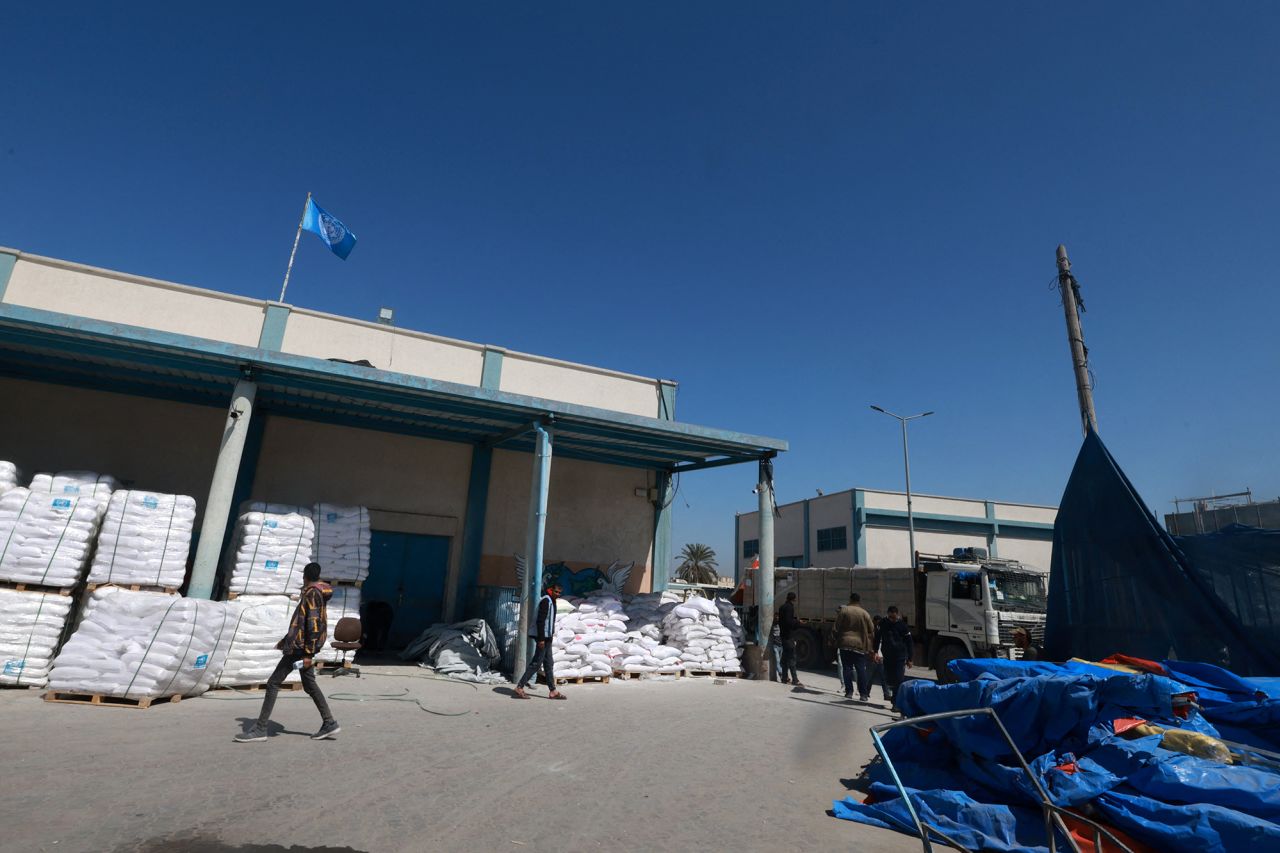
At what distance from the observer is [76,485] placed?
29.3 feet

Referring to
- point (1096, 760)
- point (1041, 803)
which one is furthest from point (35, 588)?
point (1096, 760)

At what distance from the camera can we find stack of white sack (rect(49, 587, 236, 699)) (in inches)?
288

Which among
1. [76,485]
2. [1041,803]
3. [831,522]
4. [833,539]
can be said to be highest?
[831,522]

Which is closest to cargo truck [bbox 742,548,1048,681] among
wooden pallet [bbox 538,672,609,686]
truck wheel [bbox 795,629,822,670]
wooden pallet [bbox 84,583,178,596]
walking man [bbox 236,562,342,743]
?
truck wheel [bbox 795,629,822,670]

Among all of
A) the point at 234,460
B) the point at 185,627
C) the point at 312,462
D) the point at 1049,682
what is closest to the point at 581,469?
the point at 312,462

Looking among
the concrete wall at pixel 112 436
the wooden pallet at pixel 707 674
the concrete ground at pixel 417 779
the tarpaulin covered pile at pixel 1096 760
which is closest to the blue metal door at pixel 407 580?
the concrete wall at pixel 112 436

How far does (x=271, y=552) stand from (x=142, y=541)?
155cm

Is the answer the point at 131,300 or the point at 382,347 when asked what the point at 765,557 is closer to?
the point at 382,347

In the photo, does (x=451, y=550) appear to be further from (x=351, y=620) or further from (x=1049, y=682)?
(x=1049, y=682)

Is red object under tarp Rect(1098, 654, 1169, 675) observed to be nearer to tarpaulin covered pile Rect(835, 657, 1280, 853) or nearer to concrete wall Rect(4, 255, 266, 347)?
tarpaulin covered pile Rect(835, 657, 1280, 853)

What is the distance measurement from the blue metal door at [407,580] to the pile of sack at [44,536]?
534 cm

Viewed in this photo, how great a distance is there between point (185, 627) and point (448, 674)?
4.33m

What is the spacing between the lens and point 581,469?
15.7 m

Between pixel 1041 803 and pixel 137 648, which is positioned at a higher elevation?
pixel 137 648
